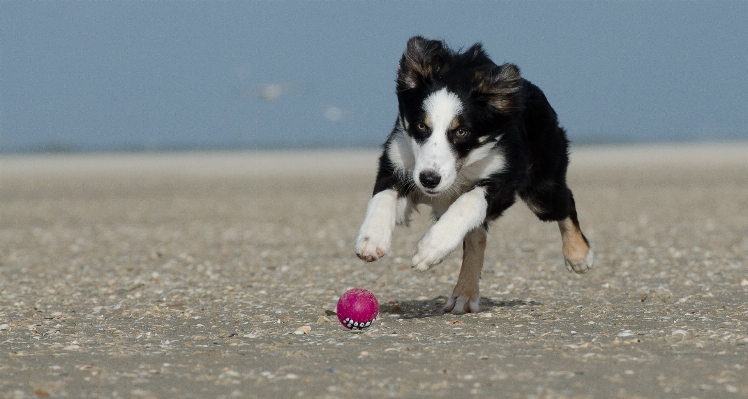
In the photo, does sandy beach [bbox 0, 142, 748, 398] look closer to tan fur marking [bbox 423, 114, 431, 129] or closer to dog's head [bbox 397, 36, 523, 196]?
dog's head [bbox 397, 36, 523, 196]

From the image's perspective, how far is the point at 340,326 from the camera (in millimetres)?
6469

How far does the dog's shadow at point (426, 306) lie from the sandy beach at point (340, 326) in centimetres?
2

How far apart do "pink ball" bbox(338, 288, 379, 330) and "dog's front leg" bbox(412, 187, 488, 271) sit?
43cm

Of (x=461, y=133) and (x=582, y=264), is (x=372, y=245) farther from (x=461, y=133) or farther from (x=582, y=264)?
(x=582, y=264)

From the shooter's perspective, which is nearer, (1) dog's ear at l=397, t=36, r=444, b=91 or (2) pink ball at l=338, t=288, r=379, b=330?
(2) pink ball at l=338, t=288, r=379, b=330

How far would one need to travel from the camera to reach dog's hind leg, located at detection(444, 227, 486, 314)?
698cm

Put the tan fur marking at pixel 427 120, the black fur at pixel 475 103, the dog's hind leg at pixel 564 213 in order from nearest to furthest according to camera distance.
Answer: the tan fur marking at pixel 427 120 → the black fur at pixel 475 103 → the dog's hind leg at pixel 564 213

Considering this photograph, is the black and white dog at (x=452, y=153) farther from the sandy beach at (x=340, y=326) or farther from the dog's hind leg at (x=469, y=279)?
the sandy beach at (x=340, y=326)

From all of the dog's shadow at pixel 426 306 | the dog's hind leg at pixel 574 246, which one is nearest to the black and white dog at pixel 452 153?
the dog's shadow at pixel 426 306

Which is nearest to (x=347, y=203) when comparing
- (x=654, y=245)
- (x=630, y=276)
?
(x=654, y=245)

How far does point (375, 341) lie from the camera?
5832 millimetres

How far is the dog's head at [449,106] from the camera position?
597 cm

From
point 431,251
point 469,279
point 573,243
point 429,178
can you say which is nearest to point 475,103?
point 429,178

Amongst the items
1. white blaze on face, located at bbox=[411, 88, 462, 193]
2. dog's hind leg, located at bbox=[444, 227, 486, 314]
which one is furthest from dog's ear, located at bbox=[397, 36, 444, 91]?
dog's hind leg, located at bbox=[444, 227, 486, 314]
